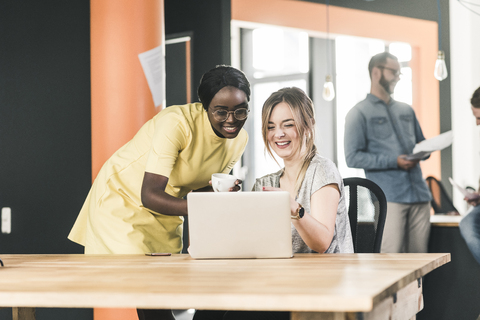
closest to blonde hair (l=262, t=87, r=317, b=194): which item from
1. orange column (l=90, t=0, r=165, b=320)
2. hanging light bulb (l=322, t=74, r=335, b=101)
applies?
orange column (l=90, t=0, r=165, b=320)

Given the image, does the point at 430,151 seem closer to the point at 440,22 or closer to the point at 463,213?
the point at 463,213

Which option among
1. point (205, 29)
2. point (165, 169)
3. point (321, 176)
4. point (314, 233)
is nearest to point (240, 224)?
point (314, 233)

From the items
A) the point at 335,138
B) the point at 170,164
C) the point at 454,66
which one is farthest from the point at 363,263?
the point at 335,138

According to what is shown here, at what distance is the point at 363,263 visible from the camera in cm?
136

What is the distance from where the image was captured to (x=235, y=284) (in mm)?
1056

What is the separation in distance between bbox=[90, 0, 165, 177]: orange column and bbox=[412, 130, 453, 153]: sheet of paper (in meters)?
1.90

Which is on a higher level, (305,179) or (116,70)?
(116,70)

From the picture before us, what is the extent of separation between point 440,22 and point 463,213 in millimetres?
1312

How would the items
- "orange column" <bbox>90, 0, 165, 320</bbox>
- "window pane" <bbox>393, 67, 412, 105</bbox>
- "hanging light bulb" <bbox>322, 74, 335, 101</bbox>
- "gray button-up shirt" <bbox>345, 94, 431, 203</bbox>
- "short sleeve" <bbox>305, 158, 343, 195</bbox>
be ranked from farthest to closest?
"hanging light bulb" <bbox>322, 74, 335, 101</bbox> < "window pane" <bbox>393, 67, 412, 105</bbox> < "gray button-up shirt" <bbox>345, 94, 431, 203</bbox> < "orange column" <bbox>90, 0, 165, 320</bbox> < "short sleeve" <bbox>305, 158, 343, 195</bbox>

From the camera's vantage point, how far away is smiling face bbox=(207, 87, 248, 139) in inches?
78.5

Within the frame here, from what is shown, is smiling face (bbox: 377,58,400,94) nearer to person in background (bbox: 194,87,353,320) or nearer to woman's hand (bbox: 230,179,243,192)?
person in background (bbox: 194,87,353,320)

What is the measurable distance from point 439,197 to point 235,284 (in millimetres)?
2628

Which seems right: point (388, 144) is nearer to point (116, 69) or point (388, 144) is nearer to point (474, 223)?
point (474, 223)

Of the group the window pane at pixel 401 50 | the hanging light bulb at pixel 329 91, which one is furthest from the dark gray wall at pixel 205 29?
the window pane at pixel 401 50
